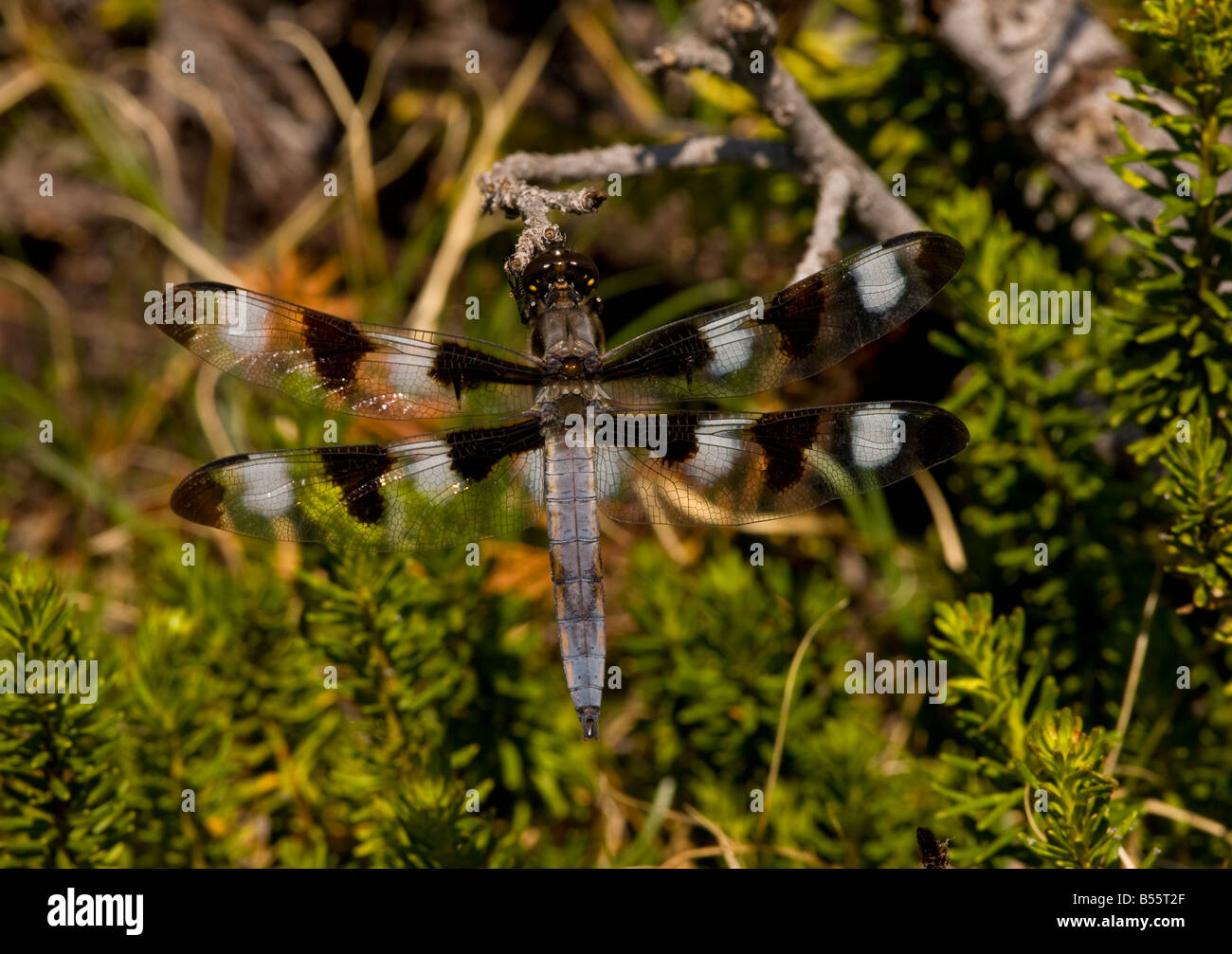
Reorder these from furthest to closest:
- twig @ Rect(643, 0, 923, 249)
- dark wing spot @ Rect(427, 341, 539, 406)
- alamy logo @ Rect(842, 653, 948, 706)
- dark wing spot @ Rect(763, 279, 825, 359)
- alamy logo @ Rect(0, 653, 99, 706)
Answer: alamy logo @ Rect(842, 653, 948, 706)
dark wing spot @ Rect(427, 341, 539, 406)
dark wing spot @ Rect(763, 279, 825, 359)
twig @ Rect(643, 0, 923, 249)
alamy logo @ Rect(0, 653, 99, 706)

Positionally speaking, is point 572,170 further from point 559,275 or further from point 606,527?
point 606,527

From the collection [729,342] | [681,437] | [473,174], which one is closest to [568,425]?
[681,437]

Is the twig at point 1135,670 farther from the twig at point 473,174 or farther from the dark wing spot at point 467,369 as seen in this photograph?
the twig at point 473,174

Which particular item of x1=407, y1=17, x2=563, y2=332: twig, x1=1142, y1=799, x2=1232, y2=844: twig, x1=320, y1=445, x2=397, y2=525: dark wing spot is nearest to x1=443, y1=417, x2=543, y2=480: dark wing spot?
x1=320, y1=445, x2=397, y2=525: dark wing spot

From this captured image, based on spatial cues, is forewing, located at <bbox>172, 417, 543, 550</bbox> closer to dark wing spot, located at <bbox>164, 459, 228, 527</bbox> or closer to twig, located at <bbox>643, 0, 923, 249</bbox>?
dark wing spot, located at <bbox>164, 459, 228, 527</bbox>

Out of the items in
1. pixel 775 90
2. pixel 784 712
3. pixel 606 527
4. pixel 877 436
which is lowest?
pixel 784 712

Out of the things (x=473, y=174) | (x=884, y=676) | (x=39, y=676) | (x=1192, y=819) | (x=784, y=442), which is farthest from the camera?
(x=473, y=174)

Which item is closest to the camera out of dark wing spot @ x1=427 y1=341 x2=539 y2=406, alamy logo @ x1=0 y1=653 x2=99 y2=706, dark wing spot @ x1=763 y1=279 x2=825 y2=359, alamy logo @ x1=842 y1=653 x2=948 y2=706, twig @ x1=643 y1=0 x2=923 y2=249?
alamy logo @ x1=0 y1=653 x2=99 y2=706

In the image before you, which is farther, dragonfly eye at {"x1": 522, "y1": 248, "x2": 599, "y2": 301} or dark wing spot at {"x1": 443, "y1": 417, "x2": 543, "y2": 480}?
dark wing spot at {"x1": 443, "y1": 417, "x2": 543, "y2": 480}

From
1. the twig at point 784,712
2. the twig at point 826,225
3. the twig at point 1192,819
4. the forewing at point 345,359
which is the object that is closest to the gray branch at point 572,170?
the twig at point 826,225
